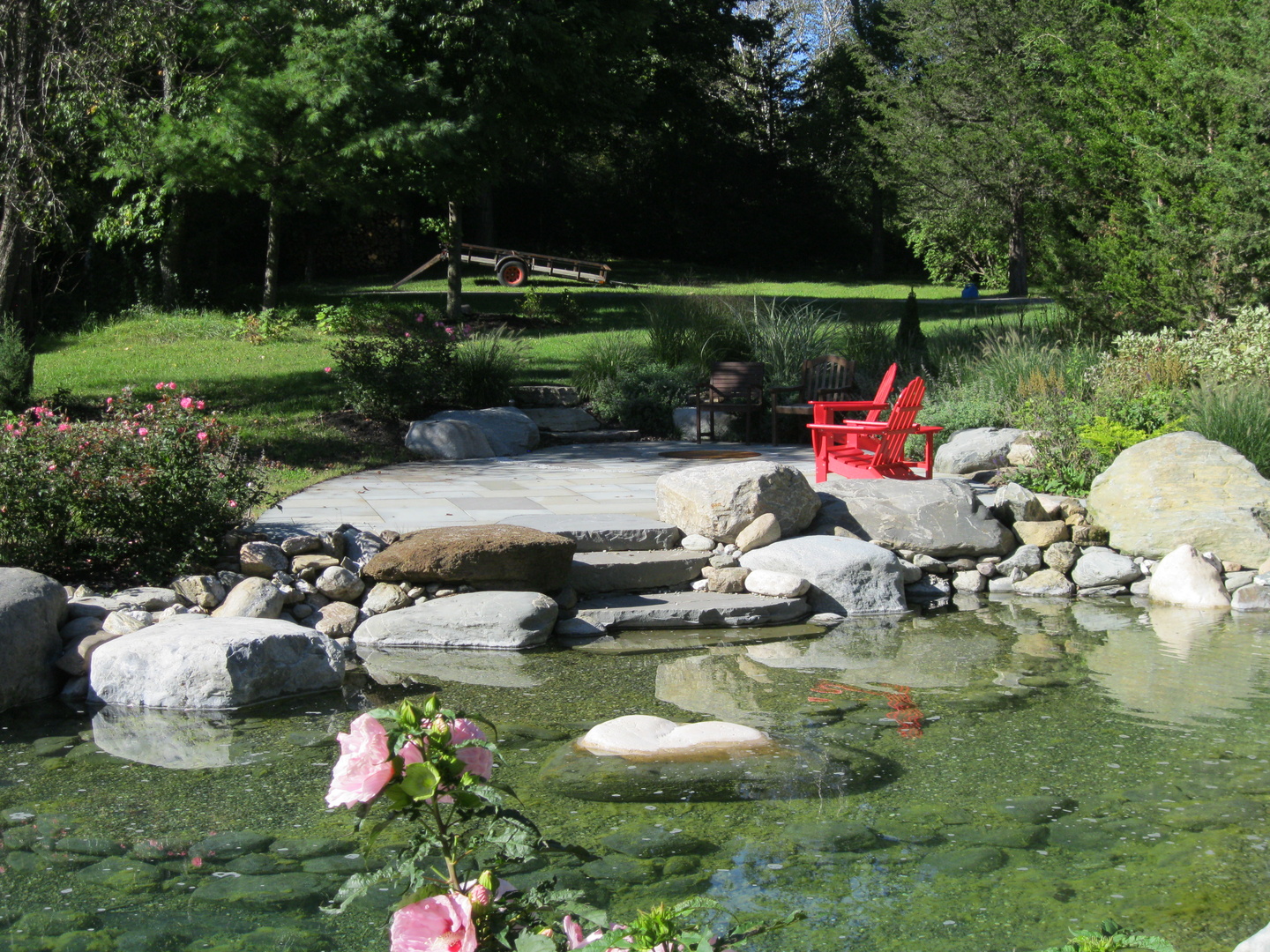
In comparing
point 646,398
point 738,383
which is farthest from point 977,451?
point 646,398

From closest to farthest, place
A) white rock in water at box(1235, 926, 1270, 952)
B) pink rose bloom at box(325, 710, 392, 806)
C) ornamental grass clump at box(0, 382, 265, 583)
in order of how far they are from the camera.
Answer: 1. pink rose bloom at box(325, 710, 392, 806)
2. white rock in water at box(1235, 926, 1270, 952)
3. ornamental grass clump at box(0, 382, 265, 583)

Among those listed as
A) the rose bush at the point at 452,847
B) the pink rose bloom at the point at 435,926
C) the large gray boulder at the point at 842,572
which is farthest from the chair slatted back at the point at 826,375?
the pink rose bloom at the point at 435,926

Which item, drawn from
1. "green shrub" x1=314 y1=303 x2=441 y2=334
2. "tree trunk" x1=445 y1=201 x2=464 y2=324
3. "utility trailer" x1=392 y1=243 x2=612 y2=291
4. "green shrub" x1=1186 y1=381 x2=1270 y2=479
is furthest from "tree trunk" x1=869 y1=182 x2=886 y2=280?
"green shrub" x1=1186 y1=381 x2=1270 y2=479

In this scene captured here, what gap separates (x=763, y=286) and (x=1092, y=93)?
582 inches

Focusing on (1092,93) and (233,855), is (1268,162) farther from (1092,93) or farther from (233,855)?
(233,855)

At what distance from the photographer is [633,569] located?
6.35m

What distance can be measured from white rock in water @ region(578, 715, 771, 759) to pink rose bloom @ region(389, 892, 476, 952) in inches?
101

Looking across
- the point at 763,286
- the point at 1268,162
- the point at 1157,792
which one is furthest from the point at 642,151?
the point at 1157,792

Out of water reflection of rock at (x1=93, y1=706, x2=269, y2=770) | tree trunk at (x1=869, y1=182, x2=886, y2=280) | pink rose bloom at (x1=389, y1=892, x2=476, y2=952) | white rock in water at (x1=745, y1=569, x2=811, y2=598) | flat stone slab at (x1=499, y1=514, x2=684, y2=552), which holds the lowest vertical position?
water reflection of rock at (x1=93, y1=706, x2=269, y2=770)

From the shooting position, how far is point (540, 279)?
84.0 feet

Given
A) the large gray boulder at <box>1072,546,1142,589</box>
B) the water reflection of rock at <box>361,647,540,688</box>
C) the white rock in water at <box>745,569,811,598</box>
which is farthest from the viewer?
the large gray boulder at <box>1072,546,1142,589</box>

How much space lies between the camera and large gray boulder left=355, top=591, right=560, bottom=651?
5.62m

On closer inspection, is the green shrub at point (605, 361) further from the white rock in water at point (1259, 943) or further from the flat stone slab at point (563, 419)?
A: the white rock in water at point (1259, 943)

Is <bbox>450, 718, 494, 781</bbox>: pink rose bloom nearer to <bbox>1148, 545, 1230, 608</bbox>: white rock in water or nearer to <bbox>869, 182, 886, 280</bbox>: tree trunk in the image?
<bbox>1148, 545, 1230, 608</bbox>: white rock in water
